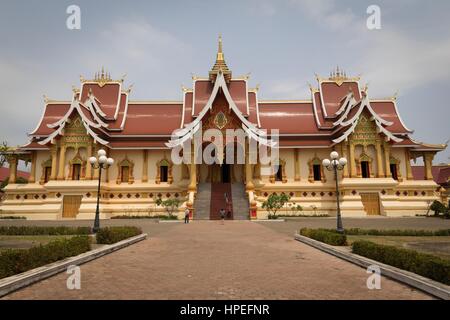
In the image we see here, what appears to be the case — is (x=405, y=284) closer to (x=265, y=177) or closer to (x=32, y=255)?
(x=32, y=255)

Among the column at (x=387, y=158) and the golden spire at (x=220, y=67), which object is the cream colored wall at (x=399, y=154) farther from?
the golden spire at (x=220, y=67)

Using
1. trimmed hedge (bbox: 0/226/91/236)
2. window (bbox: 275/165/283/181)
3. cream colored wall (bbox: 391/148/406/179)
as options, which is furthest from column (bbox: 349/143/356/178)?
trimmed hedge (bbox: 0/226/91/236)

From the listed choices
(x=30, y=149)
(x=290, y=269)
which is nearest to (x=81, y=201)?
(x=30, y=149)

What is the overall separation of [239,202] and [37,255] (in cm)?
1743

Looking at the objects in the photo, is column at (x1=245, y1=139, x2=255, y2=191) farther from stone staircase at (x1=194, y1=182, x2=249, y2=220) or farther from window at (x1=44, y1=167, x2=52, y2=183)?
window at (x1=44, y1=167, x2=52, y2=183)

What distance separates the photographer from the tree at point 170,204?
2149 centimetres

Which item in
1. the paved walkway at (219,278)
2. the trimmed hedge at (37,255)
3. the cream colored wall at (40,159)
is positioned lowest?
the paved walkway at (219,278)

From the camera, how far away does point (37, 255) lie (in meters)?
5.86

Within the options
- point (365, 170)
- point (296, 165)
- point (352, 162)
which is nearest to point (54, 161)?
point (296, 165)

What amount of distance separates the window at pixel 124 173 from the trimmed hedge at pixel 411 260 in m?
21.5

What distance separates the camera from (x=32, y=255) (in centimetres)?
571

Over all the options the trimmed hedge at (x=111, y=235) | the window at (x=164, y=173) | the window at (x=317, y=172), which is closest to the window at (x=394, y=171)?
the window at (x=317, y=172)

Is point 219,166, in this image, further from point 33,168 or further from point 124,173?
point 33,168

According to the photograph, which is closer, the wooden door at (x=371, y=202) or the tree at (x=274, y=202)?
the tree at (x=274, y=202)
